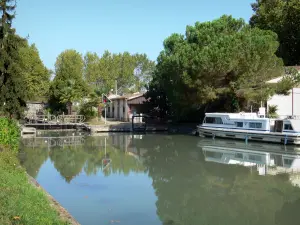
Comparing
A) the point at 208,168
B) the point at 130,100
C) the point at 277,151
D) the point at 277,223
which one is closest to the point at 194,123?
the point at 130,100

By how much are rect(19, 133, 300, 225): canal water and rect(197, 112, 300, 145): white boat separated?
43.8 inches

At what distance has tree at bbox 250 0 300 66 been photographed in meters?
47.7

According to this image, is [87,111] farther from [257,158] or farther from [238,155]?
[257,158]

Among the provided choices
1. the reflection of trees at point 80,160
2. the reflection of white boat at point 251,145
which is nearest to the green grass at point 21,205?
the reflection of trees at point 80,160

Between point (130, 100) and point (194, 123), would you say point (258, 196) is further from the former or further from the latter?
point (130, 100)

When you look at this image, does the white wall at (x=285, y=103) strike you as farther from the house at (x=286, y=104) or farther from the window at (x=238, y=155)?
the window at (x=238, y=155)

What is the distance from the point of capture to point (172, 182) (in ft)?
50.9

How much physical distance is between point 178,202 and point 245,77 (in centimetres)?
2083

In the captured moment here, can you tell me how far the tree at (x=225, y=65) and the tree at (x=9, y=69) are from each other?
14771mm

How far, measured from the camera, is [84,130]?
40562 mm

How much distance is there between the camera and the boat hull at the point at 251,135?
2728cm

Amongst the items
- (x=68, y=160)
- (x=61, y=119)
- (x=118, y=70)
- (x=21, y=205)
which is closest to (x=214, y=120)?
(x=68, y=160)

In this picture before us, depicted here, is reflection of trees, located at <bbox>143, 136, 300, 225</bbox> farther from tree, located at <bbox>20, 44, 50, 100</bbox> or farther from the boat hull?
tree, located at <bbox>20, 44, 50, 100</bbox>

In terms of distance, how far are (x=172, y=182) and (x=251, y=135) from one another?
16432mm
